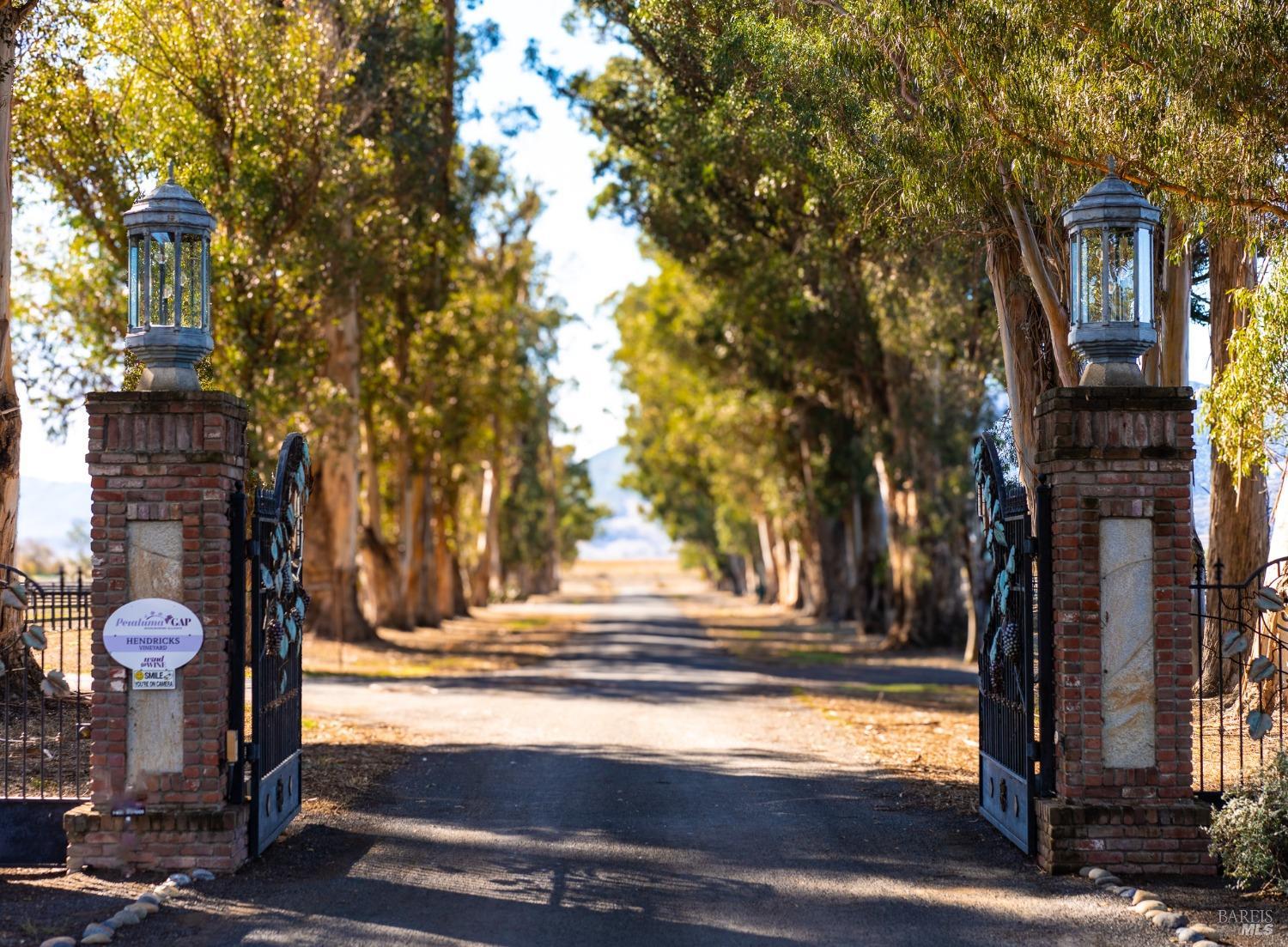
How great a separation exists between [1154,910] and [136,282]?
279 inches

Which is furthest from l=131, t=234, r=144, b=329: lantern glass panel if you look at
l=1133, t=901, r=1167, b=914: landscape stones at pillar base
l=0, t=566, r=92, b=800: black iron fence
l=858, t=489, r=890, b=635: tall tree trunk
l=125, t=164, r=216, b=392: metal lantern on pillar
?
l=858, t=489, r=890, b=635: tall tree trunk

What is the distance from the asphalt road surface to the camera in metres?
7.58

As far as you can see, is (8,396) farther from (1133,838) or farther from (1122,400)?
(1133,838)

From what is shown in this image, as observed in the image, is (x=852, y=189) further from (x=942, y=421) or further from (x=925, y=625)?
(x=925, y=625)

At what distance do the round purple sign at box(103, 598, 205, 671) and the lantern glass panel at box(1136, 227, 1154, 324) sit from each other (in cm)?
613

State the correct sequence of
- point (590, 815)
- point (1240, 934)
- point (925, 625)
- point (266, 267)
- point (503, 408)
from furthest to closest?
1. point (503, 408)
2. point (925, 625)
3. point (266, 267)
4. point (590, 815)
5. point (1240, 934)

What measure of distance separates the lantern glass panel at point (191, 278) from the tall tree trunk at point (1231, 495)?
409 inches

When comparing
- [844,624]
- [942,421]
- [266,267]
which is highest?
[266,267]

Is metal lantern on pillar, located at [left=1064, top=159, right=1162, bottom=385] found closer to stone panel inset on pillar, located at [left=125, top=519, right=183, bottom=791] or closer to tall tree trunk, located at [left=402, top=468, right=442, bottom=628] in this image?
stone panel inset on pillar, located at [left=125, top=519, right=183, bottom=791]

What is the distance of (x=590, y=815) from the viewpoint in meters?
10.9

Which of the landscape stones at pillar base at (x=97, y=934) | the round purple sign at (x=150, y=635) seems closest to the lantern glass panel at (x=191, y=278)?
the round purple sign at (x=150, y=635)

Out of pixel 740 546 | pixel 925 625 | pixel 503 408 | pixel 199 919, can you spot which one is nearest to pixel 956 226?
pixel 199 919

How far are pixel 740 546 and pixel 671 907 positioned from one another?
2675 inches

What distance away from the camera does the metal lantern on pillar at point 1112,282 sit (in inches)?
357
